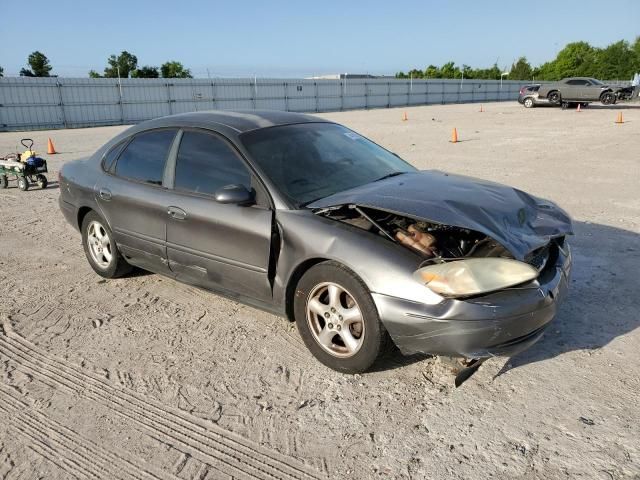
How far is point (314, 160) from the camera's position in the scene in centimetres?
395

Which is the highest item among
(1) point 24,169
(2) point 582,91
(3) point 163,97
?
(3) point 163,97

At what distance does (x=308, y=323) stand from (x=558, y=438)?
154 cm

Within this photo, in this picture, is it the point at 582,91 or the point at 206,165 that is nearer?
the point at 206,165

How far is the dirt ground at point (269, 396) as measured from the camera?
101 inches

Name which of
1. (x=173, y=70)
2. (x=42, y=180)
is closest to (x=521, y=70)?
(x=173, y=70)

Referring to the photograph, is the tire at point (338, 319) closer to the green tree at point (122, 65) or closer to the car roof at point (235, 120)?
the car roof at point (235, 120)

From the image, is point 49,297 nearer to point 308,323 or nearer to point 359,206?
point 308,323

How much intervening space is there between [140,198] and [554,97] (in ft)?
107

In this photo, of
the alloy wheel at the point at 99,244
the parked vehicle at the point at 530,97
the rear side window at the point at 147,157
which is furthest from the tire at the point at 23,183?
the parked vehicle at the point at 530,97

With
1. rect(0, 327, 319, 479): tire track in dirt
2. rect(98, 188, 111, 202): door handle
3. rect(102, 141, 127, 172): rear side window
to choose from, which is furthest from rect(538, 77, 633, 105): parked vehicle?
rect(0, 327, 319, 479): tire track in dirt

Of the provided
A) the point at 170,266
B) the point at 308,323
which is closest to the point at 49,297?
the point at 170,266

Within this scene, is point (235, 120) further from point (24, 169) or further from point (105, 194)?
point (24, 169)

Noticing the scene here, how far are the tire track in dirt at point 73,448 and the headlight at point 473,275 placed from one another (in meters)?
1.63

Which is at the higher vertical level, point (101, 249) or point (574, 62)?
point (574, 62)
